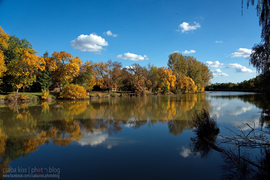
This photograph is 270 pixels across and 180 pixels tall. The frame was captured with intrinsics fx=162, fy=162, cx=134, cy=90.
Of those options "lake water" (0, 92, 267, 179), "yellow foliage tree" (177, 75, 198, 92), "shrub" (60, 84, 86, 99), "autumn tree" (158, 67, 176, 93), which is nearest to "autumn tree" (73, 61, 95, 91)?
"shrub" (60, 84, 86, 99)

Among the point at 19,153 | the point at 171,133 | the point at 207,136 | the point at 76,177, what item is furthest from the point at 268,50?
the point at 19,153

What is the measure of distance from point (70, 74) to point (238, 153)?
96.1 feet

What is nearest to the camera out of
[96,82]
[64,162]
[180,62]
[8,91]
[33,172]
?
[33,172]

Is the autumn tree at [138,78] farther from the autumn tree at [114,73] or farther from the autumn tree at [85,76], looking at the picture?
the autumn tree at [85,76]

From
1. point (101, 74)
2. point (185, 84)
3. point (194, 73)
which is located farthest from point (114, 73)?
point (194, 73)

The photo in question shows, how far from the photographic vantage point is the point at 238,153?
4.66 metres

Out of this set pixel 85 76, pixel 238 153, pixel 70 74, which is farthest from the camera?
pixel 85 76

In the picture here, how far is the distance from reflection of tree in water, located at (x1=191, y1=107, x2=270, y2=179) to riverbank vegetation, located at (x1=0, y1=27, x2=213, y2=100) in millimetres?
23475

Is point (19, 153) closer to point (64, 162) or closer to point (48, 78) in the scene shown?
point (64, 162)

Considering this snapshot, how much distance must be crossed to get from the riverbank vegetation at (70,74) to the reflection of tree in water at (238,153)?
23.5 metres

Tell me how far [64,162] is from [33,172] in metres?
0.71

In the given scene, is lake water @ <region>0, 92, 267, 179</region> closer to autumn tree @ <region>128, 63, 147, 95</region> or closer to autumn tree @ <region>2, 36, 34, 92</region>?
autumn tree @ <region>2, 36, 34, 92</region>

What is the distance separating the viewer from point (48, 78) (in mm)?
28891

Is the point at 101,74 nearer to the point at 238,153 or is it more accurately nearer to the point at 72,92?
the point at 72,92
